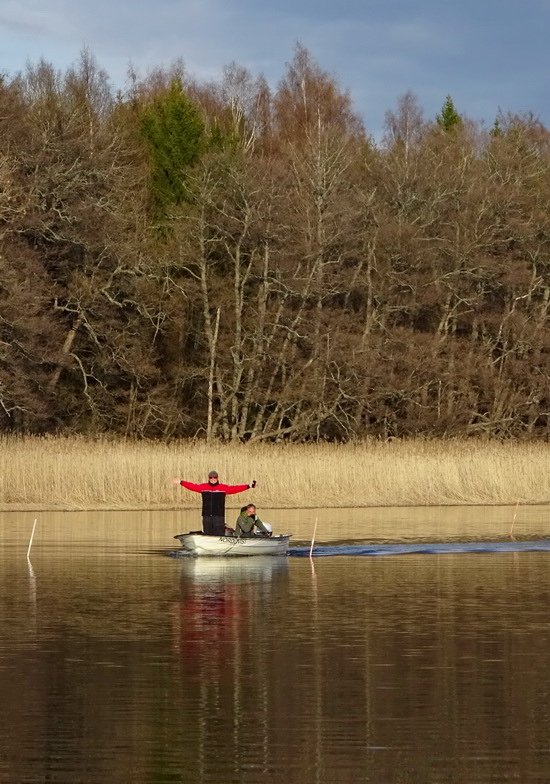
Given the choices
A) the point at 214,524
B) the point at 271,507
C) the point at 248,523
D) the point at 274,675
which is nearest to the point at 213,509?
the point at 214,524

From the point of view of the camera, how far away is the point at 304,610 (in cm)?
2041

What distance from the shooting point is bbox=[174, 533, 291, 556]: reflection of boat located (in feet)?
90.7

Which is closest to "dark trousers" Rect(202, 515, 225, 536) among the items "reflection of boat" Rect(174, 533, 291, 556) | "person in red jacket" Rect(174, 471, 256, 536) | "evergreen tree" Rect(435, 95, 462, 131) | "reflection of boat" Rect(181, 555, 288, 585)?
"person in red jacket" Rect(174, 471, 256, 536)

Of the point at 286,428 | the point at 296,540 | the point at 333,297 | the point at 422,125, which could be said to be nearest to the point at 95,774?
the point at 296,540

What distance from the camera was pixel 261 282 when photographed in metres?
60.7

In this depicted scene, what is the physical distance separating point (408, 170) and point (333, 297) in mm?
5556

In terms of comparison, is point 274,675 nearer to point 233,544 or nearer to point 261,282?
point 233,544

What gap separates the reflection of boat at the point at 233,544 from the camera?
2764cm

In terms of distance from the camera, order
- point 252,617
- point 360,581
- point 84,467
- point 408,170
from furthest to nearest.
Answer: point 408,170 < point 84,467 < point 360,581 < point 252,617

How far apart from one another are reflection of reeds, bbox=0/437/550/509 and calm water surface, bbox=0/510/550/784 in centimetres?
1409

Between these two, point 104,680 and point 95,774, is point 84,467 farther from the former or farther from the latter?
point 95,774

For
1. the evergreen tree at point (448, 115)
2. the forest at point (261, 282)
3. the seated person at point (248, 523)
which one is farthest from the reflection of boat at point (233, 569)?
the evergreen tree at point (448, 115)

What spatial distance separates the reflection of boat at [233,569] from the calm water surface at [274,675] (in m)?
0.12

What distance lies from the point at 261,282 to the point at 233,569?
34.1 meters
